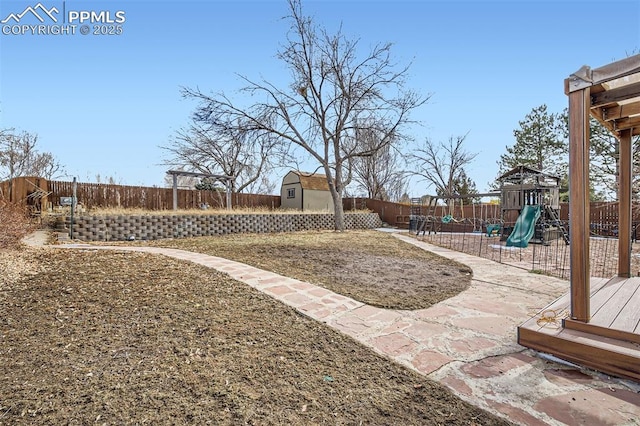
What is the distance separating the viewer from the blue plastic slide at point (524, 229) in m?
7.34

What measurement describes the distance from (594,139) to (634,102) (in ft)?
52.2

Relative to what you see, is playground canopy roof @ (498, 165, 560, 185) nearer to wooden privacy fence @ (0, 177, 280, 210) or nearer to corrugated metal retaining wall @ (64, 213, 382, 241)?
corrugated metal retaining wall @ (64, 213, 382, 241)

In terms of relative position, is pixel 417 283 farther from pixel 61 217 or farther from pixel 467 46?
pixel 61 217

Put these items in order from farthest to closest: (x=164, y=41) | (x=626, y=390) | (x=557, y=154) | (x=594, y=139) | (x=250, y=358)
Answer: (x=557, y=154), (x=594, y=139), (x=164, y=41), (x=250, y=358), (x=626, y=390)

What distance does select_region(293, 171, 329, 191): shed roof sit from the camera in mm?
18178

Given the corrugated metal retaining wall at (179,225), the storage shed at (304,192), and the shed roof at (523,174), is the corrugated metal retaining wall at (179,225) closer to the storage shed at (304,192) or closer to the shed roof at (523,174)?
the storage shed at (304,192)

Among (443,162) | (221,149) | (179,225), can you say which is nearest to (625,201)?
(179,225)

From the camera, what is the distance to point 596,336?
1931 millimetres

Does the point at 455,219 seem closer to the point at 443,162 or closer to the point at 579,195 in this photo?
the point at 443,162

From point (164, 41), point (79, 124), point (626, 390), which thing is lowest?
point (626, 390)

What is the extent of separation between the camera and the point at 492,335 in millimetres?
2258

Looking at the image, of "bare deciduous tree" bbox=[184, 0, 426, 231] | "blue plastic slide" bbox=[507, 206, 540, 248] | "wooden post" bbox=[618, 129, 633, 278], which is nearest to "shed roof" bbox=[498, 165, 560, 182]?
"blue plastic slide" bbox=[507, 206, 540, 248]

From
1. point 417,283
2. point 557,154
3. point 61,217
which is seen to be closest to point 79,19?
point 61,217

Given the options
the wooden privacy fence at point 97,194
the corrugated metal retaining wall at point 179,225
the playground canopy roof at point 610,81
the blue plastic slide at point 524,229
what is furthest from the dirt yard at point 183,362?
the wooden privacy fence at point 97,194
